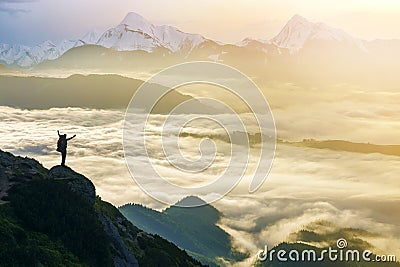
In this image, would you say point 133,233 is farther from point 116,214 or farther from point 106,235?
point 106,235

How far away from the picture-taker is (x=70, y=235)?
203 ft

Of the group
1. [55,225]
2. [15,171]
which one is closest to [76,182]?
[15,171]

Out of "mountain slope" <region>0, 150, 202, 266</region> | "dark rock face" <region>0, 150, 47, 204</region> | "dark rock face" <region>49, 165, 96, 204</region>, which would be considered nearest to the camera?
"mountain slope" <region>0, 150, 202, 266</region>

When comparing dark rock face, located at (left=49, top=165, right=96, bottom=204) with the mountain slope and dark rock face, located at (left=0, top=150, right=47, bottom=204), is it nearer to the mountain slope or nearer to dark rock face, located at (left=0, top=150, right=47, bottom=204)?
the mountain slope

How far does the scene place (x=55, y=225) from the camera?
203ft

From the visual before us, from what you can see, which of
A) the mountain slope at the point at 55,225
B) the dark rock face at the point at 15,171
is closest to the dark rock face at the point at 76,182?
the mountain slope at the point at 55,225

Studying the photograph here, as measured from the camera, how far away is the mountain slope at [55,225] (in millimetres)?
54125

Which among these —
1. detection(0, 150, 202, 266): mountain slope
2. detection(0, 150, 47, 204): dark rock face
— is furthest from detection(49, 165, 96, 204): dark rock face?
detection(0, 150, 47, 204): dark rock face

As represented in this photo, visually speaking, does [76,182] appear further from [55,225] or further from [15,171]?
[55,225]

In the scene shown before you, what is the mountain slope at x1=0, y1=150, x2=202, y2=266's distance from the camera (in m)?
54.1

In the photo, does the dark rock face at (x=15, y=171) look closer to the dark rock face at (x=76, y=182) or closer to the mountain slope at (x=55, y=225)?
the mountain slope at (x=55, y=225)

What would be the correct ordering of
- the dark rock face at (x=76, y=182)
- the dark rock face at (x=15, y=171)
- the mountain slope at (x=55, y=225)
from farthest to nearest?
the dark rock face at (x=76, y=182), the dark rock face at (x=15, y=171), the mountain slope at (x=55, y=225)

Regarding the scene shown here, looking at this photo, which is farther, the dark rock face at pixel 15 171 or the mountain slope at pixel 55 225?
the dark rock face at pixel 15 171

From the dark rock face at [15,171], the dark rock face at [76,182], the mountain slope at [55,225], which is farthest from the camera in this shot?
the dark rock face at [76,182]
